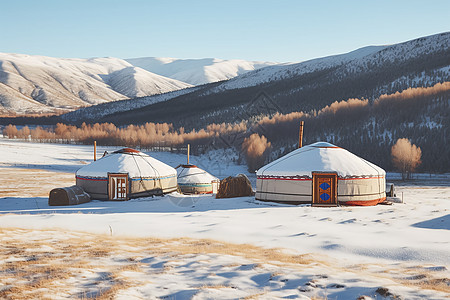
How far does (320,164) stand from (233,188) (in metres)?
5.80

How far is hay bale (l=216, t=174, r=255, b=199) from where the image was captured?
70.5 feet

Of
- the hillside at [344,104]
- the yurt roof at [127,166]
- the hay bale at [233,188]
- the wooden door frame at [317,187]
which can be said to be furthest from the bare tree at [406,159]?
the yurt roof at [127,166]

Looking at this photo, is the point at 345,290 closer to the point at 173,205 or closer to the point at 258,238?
the point at 258,238

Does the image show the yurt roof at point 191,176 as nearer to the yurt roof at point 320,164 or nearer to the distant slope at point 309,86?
the yurt roof at point 320,164

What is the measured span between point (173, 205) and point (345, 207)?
25.3 feet

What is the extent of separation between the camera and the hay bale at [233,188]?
21.5 meters

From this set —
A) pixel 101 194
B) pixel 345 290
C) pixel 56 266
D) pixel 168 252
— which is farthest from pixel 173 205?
pixel 345 290

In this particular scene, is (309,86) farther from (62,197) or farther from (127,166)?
(62,197)

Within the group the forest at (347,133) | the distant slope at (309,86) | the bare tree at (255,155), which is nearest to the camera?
the forest at (347,133)

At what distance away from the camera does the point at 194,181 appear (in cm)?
2695

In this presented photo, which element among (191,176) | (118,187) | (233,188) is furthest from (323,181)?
(191,176)

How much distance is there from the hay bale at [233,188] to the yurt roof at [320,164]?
3441 mm

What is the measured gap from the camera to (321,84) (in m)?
122

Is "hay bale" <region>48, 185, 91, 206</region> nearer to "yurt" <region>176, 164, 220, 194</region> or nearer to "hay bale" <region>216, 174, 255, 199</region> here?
"hay bale" <region>216, 174, 255, 199</region>
